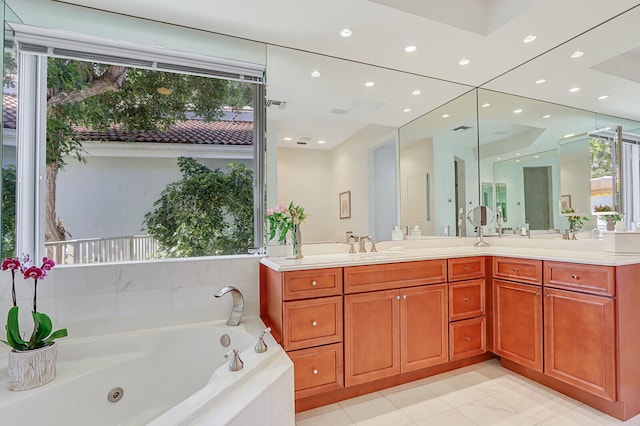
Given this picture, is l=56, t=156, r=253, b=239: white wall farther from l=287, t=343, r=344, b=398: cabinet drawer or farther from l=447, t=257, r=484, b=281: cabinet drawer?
l=447, t=257, r=484, b=281: cabinet drawer

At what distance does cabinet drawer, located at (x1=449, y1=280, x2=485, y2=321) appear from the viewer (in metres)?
2.42

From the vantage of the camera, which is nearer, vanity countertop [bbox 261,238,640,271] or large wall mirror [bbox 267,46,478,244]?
vanity countertop [bbox 261,238,640,271]

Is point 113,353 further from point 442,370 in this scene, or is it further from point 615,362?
point 615,362

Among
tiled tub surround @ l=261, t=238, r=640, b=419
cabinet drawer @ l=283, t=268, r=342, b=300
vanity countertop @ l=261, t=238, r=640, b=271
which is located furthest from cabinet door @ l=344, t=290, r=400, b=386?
vanity countertop @ l=261, t=238, r=640, b=271

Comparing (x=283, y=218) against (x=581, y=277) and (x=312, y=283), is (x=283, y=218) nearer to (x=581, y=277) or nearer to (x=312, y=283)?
(x=312, y=283)

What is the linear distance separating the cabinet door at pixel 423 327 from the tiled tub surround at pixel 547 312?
2 centimetres

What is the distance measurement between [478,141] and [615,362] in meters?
2.15

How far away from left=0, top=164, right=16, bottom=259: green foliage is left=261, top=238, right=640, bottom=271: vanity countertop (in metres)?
1.53

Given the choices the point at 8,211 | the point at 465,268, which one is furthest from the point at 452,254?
the point at 8,211

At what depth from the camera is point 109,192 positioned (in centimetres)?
218

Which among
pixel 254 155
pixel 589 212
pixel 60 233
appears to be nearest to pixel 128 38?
pixel 254 155

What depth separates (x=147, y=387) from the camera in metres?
1.82

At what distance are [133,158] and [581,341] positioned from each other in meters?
3.22

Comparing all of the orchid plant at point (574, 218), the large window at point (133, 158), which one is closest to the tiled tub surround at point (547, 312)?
the orchid plant at point (574, 218)
